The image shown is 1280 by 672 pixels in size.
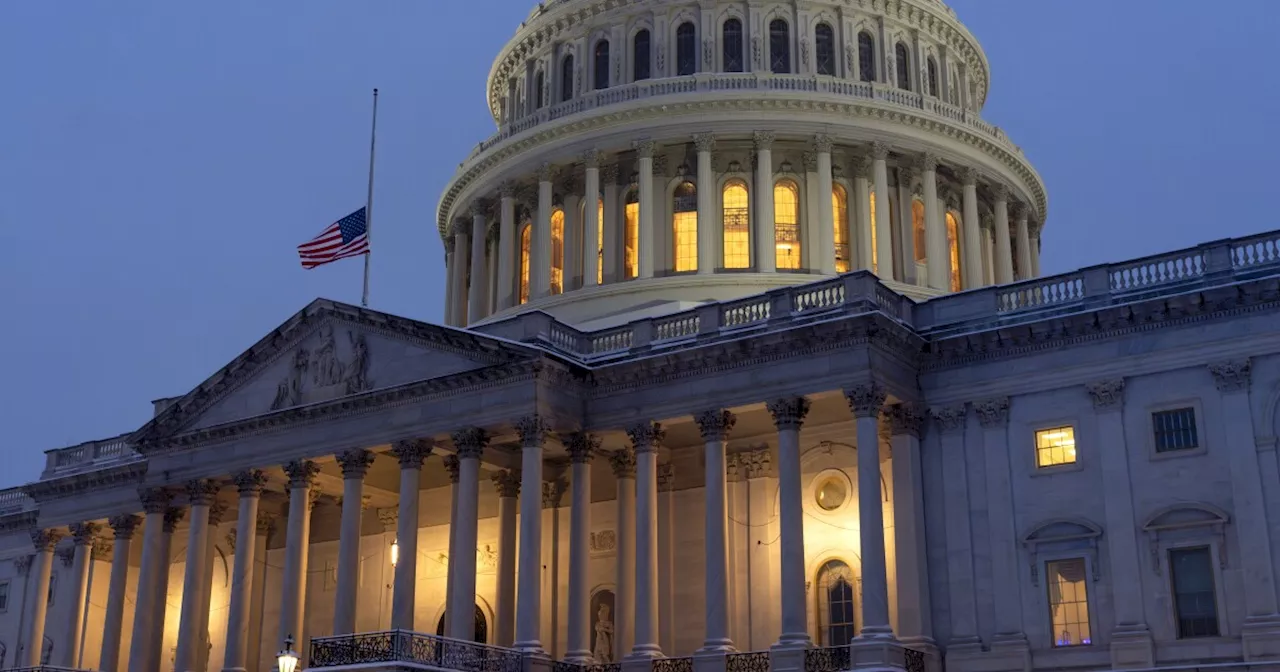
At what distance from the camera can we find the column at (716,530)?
37.5 m

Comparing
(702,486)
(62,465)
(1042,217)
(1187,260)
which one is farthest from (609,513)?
(1042,217)

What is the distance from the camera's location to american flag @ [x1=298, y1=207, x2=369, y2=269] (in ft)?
160

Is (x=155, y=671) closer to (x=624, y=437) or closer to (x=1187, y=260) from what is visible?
(x=624, y=437)

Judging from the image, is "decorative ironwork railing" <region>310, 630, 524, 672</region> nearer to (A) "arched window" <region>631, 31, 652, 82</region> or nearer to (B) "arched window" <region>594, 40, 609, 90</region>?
(A) "arched window" <region>631, 31, 652, 82</region>

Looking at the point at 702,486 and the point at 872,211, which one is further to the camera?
the point at 872,211

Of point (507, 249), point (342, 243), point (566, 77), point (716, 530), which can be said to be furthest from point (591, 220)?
point (716, 530)

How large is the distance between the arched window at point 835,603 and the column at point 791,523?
11.7 feet

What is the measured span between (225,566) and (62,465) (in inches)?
281

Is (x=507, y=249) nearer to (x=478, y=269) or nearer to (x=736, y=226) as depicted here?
(x=478, y=269)

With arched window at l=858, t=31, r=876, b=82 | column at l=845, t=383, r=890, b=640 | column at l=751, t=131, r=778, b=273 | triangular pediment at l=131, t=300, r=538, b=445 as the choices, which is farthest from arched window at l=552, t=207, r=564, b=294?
column at l=845, t=383, r=890, b=640

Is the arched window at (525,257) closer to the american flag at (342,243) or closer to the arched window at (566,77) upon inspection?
the arched window at (566,77)

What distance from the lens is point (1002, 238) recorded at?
190 ft

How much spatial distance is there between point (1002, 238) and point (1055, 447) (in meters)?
22.5

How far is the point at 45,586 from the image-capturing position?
53.9 metres
